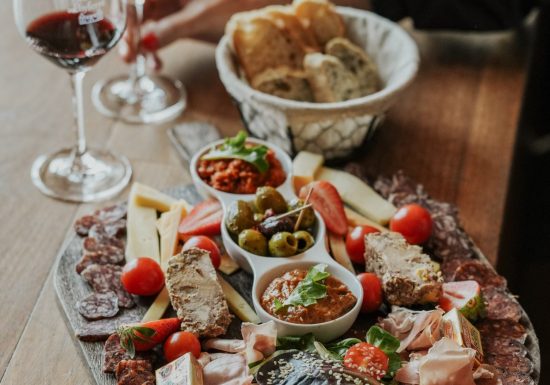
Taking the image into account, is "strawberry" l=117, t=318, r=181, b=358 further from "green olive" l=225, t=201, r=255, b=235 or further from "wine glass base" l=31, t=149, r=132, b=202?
"wine glass base" l=31, t=149, r=132, b=202

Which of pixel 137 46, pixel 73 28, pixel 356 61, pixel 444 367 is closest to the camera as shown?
pixel 444 367

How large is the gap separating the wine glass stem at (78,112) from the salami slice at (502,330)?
1233 mm

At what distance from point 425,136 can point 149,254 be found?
3.43 ft

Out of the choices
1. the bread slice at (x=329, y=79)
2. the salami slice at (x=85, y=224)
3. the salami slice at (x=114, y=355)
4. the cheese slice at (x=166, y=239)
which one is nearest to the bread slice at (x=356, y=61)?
the bread slice at (x=329, y=79)

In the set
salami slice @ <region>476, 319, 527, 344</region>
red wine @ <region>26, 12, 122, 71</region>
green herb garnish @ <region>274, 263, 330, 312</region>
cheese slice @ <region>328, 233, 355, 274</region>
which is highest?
red wine @ <region>26, 12, 122, 71</region>

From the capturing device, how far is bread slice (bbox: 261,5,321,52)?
2.53 m

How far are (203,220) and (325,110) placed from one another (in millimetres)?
457

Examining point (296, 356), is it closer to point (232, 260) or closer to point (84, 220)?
point (232, 260)

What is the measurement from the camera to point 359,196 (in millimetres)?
2232

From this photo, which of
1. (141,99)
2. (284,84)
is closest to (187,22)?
(141,99)

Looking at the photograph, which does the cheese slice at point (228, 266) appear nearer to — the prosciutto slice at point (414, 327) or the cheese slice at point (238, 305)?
the cheese slice at point (238, 305)

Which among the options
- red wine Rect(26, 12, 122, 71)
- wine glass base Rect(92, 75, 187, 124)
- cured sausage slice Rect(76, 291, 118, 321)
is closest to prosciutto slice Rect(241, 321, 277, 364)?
cured sausage slice Rect(76, 291, 118, 321)

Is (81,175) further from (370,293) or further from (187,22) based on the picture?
(370,293)

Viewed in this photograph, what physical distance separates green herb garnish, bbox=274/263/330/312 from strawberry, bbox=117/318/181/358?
9.8 inches
